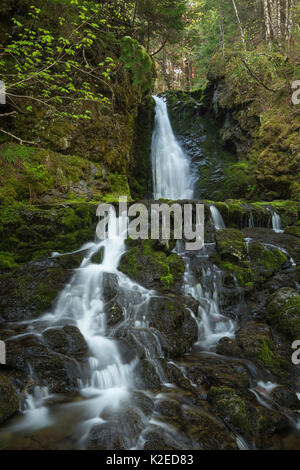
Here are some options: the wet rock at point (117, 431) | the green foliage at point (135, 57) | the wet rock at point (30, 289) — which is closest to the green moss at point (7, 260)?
the wet rock at point (30, 289)

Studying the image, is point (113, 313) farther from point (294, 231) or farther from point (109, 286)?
point (294, 231)

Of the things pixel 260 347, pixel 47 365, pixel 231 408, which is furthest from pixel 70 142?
pixel 231 408

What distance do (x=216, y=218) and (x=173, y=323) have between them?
5266 millimetres

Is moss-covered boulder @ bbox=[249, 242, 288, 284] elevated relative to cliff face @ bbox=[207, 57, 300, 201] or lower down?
lower down

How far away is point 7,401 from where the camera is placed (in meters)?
3.04

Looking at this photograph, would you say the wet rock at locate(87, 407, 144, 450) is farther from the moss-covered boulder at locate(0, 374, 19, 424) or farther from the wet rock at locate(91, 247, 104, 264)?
the wet rock at locate(91, 247, 104, 264)

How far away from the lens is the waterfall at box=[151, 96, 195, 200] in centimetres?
1373

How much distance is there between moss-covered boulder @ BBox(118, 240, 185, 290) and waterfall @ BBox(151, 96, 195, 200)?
695 centimetres

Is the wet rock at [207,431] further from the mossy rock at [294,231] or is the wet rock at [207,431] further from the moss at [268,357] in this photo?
the mossy rock at [294,231]

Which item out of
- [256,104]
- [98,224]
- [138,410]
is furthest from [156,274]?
[256,104]

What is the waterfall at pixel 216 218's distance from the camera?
29.9 ft

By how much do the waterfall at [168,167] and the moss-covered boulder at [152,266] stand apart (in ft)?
22.8

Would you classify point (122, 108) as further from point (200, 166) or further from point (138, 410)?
point (138, 410)

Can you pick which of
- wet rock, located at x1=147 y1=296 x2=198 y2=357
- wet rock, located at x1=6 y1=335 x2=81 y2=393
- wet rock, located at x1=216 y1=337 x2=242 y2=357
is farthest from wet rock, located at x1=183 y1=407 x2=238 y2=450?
wet rock, located at x1=6 y1=335 x2=81 y2=393
